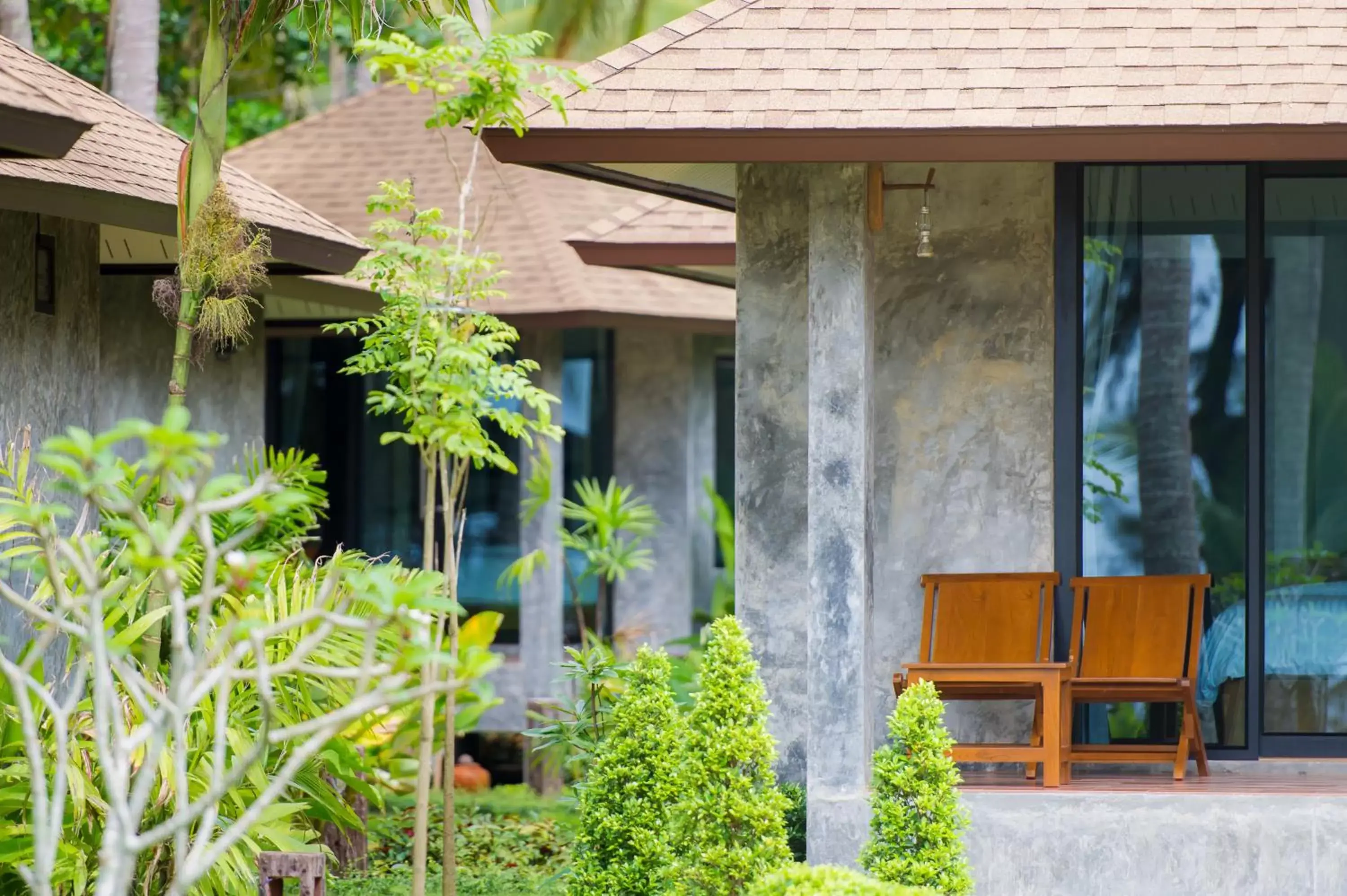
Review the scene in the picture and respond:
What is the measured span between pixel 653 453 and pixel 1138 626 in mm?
7456

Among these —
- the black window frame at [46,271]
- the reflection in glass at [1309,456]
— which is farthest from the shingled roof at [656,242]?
Answer: the reflection in glass at [1309,456]

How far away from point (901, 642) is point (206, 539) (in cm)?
446

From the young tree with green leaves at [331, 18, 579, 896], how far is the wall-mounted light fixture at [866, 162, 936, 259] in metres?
1.64

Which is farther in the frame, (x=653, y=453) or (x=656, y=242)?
(x=653, y=453)

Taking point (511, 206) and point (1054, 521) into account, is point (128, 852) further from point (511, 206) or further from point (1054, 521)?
point (511, 206)

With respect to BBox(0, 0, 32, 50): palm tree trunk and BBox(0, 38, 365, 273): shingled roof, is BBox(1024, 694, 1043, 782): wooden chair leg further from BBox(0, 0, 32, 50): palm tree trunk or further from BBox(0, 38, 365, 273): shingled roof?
BBox(0, 0, 32, 50): palm tree trunk

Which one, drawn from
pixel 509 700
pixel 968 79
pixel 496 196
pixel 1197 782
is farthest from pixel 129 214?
pixel 496 196

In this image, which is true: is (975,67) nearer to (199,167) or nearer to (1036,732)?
(1036,732)

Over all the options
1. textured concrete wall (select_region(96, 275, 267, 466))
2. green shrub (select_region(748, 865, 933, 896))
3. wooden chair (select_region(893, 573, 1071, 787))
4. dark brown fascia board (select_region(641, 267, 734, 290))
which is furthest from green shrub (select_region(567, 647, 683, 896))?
dark brown fascia board (select_region(641, 267, 734, 290))

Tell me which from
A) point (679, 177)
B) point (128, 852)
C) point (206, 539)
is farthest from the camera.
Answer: point (679, 177)

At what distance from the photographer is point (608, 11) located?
23.1 metres

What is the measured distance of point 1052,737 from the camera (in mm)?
6504

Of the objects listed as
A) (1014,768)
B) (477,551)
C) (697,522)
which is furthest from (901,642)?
(697,522)

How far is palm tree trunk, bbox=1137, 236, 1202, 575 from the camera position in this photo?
738cm
